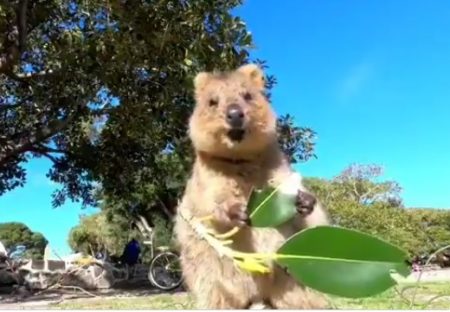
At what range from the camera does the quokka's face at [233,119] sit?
7.44 feet

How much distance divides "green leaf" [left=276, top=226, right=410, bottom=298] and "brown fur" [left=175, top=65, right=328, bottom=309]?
1.30m

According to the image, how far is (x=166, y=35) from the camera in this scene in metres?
9.43

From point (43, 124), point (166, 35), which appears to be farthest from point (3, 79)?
point (166, 35)

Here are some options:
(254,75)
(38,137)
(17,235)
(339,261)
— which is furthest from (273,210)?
(17,235)

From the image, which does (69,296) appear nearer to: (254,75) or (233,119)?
(254,75)

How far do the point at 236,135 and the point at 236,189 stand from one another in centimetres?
23

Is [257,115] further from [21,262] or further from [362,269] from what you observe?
[21,262]

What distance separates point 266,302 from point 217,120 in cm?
76

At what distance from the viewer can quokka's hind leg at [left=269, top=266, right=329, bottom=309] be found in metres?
2.35

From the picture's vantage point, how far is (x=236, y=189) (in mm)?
2361

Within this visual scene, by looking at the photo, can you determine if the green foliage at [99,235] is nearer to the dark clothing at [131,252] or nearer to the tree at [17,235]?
the tree at [17,235]

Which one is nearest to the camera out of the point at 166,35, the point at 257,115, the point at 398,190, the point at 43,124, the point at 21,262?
the point at 257,115

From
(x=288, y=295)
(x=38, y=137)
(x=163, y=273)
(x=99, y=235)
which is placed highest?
(x=99, y=235)

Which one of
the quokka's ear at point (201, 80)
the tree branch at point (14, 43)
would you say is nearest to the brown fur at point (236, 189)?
the quokka's ear at point (201, 80)
